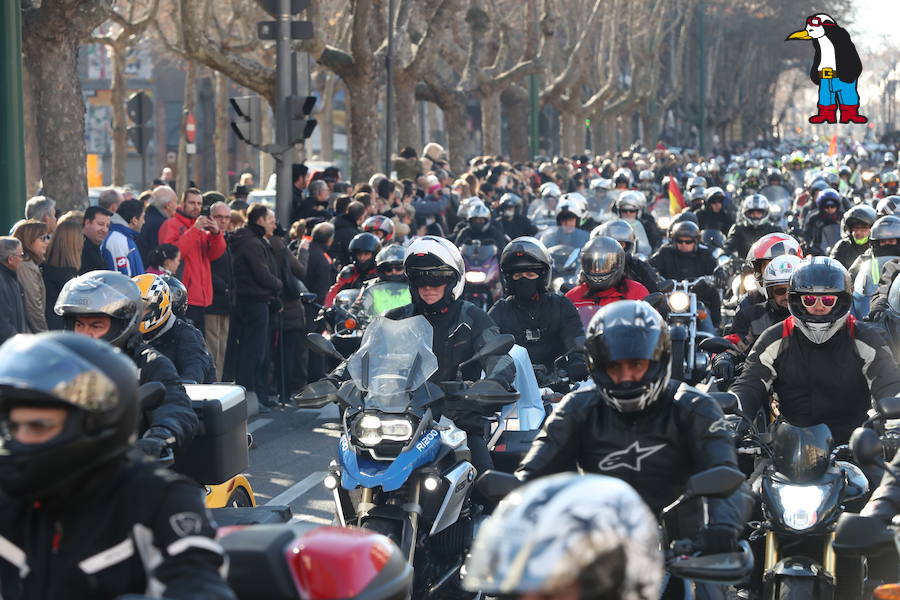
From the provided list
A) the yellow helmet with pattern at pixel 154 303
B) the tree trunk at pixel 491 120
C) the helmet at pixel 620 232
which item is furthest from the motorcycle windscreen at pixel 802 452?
the tree trunk at pixel 491 120

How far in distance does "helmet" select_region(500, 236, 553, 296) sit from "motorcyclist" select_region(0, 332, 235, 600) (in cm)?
621

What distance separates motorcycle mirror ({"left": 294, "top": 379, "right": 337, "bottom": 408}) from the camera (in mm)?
7621

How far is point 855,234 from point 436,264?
22.9 feet

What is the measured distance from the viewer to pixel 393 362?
7496mm

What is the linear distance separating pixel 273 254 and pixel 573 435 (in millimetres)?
8893

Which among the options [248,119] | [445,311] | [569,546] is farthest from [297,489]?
[569,546]

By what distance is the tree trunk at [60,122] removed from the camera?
16953 mm

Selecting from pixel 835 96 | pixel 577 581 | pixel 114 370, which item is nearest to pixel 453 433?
pixel 114 370

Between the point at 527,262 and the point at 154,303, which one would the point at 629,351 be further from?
the point at 527,262

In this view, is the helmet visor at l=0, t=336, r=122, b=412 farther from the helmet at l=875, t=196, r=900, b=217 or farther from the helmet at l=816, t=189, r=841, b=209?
the helmet at l=816, t=189, r=841, b=209

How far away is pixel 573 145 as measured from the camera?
64938mm

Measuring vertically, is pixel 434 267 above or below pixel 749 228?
above

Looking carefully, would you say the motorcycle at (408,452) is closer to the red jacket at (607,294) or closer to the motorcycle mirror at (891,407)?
the motorcycle mirror at (891,407)

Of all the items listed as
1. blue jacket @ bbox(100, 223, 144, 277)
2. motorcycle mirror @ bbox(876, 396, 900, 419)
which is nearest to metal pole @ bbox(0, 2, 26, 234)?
blue jacket @ bbox(100, 223, 144, 277)
